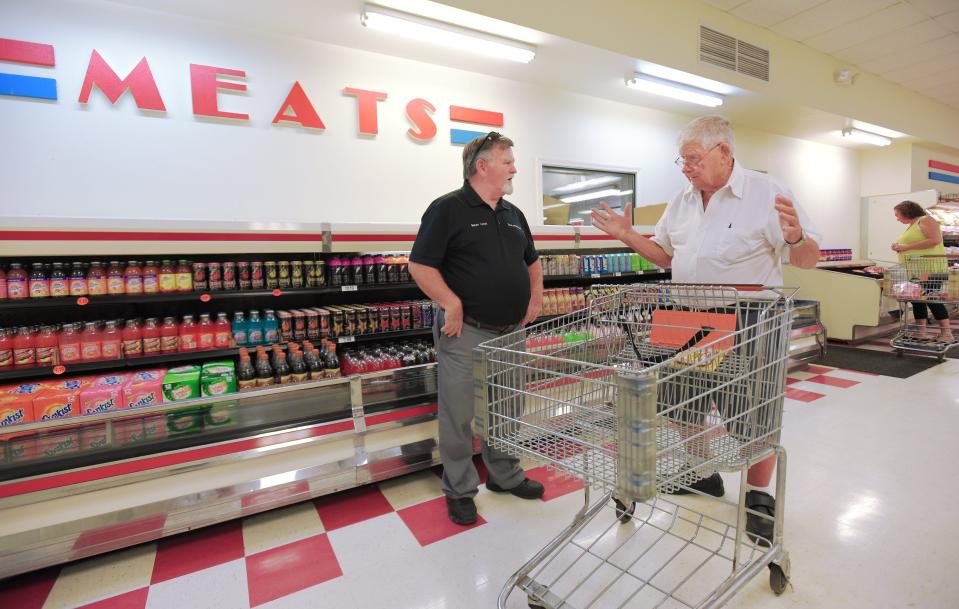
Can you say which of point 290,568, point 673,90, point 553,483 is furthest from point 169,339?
A: point 673,90

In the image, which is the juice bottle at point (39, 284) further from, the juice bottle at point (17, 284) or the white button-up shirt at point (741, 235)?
the white button-up shirt at point (741, 235)

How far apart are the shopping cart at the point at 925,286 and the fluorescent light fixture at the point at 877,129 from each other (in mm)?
2806

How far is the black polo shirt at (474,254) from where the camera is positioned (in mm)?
2221

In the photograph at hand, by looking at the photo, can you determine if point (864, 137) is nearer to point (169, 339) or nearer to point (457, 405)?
point (457, 405)

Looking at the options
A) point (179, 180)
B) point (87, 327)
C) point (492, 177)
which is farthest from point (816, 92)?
point (87, 327)

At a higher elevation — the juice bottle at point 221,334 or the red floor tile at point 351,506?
the juice bottle at point 221,334

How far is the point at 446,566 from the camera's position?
2008 mm

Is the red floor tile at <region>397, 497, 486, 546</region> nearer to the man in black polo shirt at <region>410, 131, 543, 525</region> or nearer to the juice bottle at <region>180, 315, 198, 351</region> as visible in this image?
the man in black polo shirt at <region>410, 131, 543, 525</region>

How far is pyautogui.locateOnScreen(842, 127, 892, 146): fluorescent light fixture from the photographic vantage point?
25.1 ft

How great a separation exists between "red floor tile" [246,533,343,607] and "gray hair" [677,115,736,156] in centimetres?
229

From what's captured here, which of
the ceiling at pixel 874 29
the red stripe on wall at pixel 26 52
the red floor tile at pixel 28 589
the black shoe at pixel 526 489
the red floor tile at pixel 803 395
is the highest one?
the ceiling at pixel 874 29

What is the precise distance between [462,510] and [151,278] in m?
1.99

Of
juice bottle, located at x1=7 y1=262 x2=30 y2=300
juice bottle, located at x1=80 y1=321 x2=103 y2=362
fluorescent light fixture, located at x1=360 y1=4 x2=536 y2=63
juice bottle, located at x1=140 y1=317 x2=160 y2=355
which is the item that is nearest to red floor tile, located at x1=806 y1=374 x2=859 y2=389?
fluorescent light fixture, located at x1=360 y1=4 x2=536 y2=63

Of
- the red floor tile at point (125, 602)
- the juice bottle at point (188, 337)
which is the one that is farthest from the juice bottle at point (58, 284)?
the red floor tile at point (125, 602)
